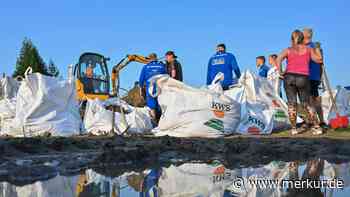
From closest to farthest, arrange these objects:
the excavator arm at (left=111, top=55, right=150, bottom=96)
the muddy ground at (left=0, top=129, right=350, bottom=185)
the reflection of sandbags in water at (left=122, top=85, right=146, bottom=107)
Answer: the muddy ground at (left=0, top=129, right=350, bottom=185)
the excavator arm at (left=111, top=55, right=150, bottom=96)
the reflection of sandbags in water at (left=122, top=85, right=146, bottom=107)

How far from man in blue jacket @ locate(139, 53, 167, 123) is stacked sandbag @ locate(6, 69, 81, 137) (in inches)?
65.0

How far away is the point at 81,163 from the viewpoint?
4.85 meters

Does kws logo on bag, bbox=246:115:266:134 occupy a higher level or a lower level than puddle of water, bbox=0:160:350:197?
higher

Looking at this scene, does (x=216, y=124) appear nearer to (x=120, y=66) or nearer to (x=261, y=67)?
(x=261, y=67)

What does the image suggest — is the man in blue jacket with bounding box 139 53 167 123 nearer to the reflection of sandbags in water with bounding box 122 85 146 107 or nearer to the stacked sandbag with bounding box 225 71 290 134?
the stacked sandbag with bounding box 225 71 290 134

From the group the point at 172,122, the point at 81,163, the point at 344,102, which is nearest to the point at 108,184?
the point at 81,163

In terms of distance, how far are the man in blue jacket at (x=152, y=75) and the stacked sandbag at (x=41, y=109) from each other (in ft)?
5.42

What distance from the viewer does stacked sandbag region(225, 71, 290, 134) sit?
9.06 m

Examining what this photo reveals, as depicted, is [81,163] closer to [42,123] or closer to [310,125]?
[42,123]

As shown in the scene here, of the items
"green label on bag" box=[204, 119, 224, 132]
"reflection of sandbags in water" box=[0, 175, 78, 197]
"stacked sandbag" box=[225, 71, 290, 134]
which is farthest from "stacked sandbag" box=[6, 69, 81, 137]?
"reflection of sandbags in water" box=[0, 175, 78, 197]

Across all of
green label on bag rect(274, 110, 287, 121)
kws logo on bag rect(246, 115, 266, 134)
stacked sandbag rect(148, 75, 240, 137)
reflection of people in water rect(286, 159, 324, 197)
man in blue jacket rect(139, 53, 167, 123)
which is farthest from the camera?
man in blue jacket rect(139, 53, 167, 123)

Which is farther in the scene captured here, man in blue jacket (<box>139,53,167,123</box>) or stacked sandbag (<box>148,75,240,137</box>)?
man in blue jacket (<box>139,53,167,123</box>)

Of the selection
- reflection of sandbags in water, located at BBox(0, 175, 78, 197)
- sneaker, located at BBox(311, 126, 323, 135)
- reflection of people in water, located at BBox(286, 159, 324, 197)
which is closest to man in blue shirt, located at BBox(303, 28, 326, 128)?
sneaker, located at BBox(311, 126, 323, 135)

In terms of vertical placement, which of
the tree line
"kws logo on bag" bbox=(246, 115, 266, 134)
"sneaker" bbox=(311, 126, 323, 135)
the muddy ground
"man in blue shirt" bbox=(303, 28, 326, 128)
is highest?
the tree line
